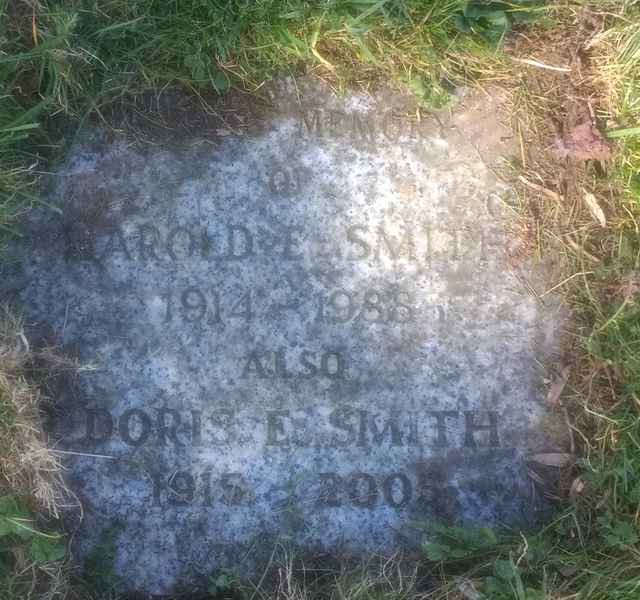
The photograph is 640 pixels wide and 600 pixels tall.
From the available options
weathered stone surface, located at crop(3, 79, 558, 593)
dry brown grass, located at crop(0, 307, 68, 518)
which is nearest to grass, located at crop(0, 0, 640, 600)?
dry brown grass, located at crop(0, 307, 68, 518)

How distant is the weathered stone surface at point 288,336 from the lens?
2.26 meters

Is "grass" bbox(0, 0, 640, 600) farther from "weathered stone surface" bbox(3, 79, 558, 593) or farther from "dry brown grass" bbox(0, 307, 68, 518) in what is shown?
"weathered stone surface" bbox(3, 79, 558, 593)

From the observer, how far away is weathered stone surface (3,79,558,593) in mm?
2258

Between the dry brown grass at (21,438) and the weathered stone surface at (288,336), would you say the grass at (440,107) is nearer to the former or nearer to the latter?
the dry brown grass at (21,438)

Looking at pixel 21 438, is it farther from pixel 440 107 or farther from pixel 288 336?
pixel 440 107

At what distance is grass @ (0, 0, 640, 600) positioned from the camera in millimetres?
2148

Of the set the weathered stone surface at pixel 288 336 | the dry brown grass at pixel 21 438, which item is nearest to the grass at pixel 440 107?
the dry brown grass at pixel 21 438

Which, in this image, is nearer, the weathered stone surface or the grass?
the grass

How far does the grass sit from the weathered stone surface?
0.36 ft

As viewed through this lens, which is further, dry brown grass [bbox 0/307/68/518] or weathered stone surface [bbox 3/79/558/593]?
weathered stone surface [bbox 3/79/558/593]

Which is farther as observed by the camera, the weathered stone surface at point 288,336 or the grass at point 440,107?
the weathered stone surface at point 288,336

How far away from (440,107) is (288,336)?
0.91 meters

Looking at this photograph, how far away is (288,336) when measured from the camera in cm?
230

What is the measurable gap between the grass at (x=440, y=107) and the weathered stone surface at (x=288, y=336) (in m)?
0.11
